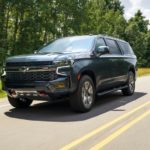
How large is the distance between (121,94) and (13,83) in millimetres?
5167

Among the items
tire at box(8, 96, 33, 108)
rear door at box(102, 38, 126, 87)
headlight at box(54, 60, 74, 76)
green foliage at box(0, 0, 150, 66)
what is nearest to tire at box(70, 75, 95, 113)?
headlight at box(54, 60, 74, 76)

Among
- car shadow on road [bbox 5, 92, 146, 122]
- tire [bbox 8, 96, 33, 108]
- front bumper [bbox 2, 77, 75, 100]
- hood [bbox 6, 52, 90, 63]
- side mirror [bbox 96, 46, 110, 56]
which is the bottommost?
car shadow on road [bbox 5, 92, 146, 122]

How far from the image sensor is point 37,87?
9523 mm

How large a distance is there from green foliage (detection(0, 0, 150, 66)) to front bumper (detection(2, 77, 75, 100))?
2210 cm

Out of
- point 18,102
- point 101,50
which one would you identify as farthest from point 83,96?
point 18,102

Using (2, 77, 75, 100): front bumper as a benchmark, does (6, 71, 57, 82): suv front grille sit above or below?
above

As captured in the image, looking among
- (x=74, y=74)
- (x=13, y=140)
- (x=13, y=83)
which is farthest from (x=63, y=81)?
(x=13, y=140)

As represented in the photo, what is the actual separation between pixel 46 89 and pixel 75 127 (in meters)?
1.46

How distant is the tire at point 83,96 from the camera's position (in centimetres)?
991

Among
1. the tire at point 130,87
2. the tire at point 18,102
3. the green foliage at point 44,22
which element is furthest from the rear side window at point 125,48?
the green foliage at point 44,22

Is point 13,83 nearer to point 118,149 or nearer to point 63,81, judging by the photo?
point 63,81

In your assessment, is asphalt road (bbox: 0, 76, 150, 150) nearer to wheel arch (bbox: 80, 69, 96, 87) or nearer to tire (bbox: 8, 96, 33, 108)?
tire (bbox: 8, 96, 33, 108)

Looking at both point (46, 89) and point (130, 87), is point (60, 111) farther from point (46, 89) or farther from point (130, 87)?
point (130, 87)

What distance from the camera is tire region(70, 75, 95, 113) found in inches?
390
